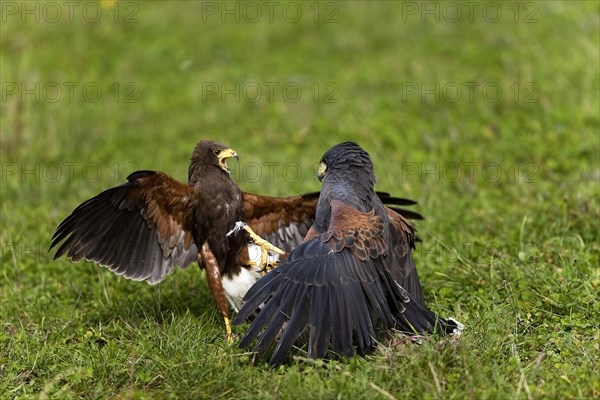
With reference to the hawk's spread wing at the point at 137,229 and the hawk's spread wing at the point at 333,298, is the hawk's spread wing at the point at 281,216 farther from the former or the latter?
the hawk's spread wing at the point at 333,298

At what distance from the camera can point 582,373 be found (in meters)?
4.46

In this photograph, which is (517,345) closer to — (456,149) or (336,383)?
(336,383)

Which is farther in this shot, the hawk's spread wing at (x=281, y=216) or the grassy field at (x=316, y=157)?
the hawk's spread wing at (x=281, y=216)

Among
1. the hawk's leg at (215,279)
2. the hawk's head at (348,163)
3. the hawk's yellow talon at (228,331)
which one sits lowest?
the hawk's yellow talon at (228,331)

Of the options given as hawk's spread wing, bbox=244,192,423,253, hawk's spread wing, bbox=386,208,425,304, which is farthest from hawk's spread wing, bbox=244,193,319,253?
hawk's spread wing, bbox=386,208,425,304

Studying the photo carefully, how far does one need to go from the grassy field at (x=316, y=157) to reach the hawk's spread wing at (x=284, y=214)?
2.39ft

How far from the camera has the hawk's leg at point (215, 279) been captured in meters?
5.79

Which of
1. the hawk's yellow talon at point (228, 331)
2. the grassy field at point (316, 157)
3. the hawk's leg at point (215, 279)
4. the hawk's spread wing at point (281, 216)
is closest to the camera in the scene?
the grassy field at point (316, 157)

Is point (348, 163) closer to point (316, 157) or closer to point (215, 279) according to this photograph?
point (215, 279)

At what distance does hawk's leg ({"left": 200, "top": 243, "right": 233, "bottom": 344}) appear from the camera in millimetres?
5785

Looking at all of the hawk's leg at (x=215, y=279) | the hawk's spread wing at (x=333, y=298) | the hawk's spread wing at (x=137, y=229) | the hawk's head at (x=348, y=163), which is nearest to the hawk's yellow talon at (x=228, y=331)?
the hawk's leg at (x=215, y=279)

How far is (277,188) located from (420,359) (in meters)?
4.33

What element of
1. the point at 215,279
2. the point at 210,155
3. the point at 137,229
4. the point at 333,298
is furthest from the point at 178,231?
the point at 333,298

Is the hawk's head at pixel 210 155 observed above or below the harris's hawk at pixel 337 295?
above
